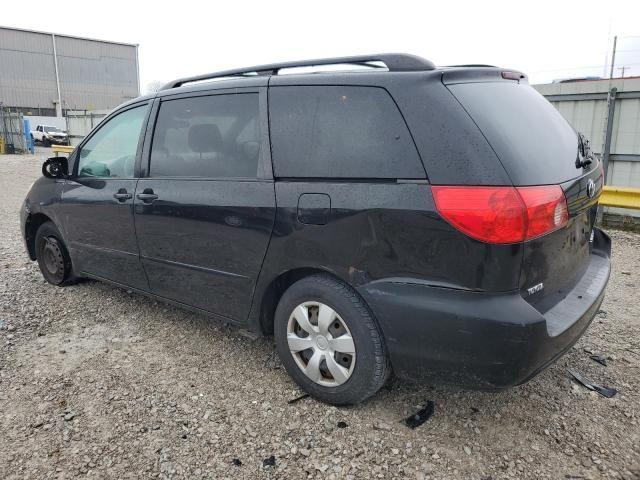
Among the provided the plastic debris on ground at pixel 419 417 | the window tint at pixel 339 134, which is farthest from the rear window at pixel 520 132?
the plastic debris on ground at pixel 419 417

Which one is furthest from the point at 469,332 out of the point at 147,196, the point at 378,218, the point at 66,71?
the point at 66,71

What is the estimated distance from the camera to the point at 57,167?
420 cm

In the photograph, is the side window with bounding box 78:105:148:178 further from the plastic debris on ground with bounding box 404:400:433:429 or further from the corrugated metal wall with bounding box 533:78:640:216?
the corrugated metal wall with bounding box 533:78:640:216

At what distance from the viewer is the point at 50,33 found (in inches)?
1667

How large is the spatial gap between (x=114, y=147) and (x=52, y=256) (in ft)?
4.72

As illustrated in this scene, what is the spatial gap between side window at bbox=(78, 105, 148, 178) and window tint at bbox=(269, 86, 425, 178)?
1.37 m

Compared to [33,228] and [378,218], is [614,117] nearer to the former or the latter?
[378,218]

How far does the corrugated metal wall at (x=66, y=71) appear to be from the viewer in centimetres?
4134

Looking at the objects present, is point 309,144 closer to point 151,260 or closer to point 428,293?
point 428,293

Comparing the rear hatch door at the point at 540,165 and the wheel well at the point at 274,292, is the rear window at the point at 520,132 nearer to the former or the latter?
the rear hatch door at the point at 540,165

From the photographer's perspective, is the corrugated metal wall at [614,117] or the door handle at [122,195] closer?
the door handle at [122,195]

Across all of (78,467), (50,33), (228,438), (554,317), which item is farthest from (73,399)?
(50,33)

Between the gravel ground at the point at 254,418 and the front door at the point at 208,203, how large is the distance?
1.58ft

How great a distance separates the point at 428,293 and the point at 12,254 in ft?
18.2
